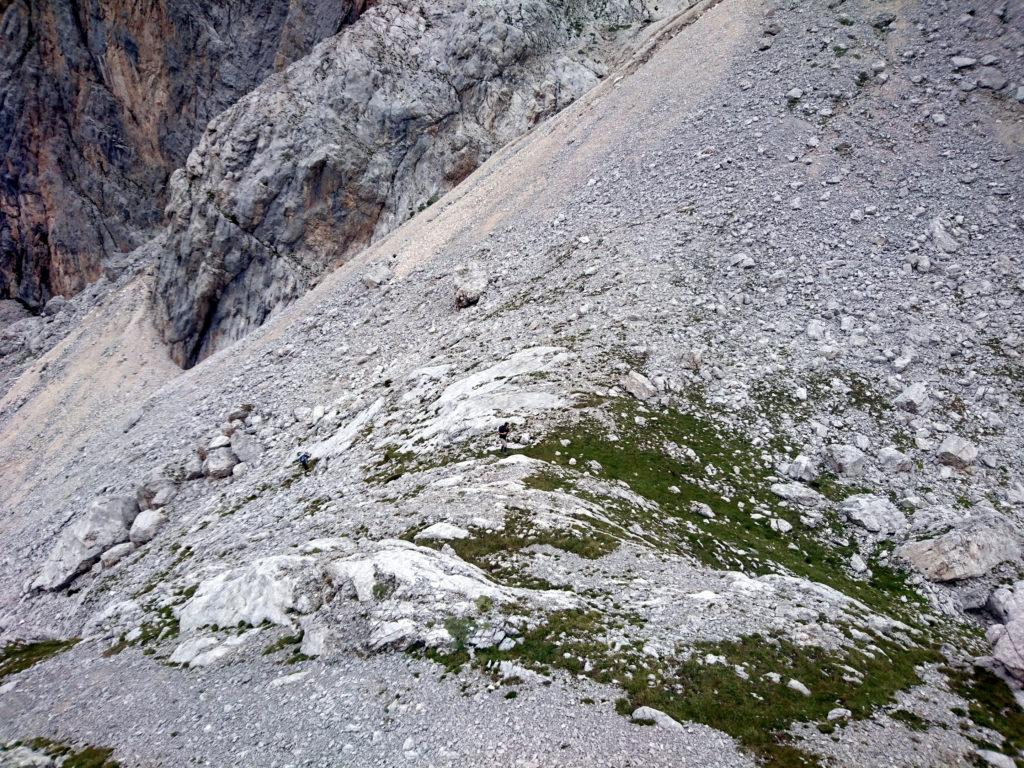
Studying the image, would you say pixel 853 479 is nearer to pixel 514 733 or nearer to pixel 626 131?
pixel 514 733

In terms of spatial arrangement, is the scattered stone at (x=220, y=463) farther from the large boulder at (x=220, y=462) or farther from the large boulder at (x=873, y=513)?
the large boulder at (x=873, y=513)

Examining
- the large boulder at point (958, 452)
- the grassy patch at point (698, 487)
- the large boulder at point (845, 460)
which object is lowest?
the large boulder at point (958, 452)

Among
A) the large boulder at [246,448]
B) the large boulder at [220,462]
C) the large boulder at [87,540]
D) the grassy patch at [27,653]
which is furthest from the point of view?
the large boulder at [246,448]

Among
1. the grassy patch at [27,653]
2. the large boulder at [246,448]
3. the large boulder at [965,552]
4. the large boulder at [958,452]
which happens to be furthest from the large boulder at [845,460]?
the grassy patch at [27,653]

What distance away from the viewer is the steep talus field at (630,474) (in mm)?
12469

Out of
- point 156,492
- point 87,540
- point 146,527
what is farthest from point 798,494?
point 87,540

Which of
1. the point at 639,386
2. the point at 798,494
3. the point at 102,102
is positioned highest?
the point at 102,102

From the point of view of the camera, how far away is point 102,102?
85000 millimetres

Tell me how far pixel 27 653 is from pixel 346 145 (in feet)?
185

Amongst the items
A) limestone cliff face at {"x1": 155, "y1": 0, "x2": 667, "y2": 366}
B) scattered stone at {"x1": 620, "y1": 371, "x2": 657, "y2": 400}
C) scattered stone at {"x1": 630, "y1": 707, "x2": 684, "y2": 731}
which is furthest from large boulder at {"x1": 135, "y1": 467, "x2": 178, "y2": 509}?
limestone cliff face at {"x1": 155, "y1": 0, "x2": 667, "y2": 366}

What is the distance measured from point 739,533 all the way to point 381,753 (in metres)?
12.5

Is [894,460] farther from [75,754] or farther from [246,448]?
[246,448]

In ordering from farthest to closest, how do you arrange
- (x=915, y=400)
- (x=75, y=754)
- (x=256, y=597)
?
(x=915, y=400) → (x=256, y=597) → (x=75, y=754)

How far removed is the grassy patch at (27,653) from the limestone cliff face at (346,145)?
4486cm
